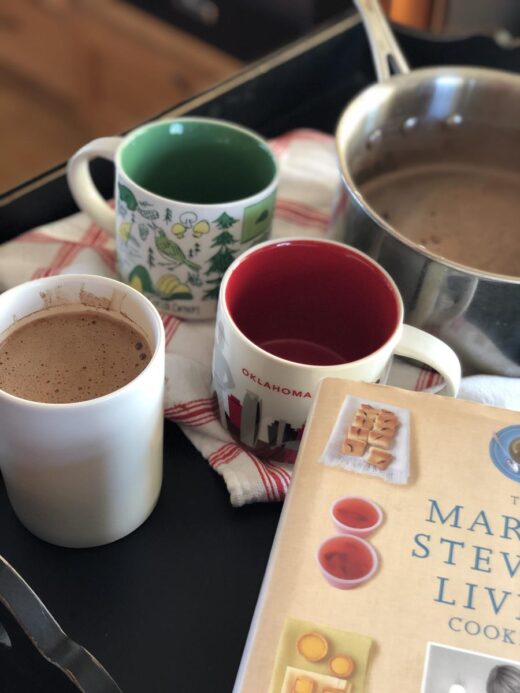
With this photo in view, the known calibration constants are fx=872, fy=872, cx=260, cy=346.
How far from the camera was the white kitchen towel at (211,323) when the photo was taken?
501 mm

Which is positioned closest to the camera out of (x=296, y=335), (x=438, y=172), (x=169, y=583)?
(x=169, y=583)

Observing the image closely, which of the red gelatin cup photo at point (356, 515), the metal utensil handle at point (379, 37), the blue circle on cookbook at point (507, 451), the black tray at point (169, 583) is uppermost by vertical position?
the metal utensil handle at point (379, 37)

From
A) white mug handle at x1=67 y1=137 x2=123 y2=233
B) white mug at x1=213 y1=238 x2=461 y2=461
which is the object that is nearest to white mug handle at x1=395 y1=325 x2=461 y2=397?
white mug at x1=213 y1=238 x2=461 y2=461

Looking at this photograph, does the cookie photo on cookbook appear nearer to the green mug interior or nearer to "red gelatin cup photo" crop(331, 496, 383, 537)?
"red gelatin cup photo" crop(331, 496, 383, 537)

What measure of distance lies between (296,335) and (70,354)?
17 centimetres

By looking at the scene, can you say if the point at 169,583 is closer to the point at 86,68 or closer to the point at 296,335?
the point at 296,335

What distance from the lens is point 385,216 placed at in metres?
0.64

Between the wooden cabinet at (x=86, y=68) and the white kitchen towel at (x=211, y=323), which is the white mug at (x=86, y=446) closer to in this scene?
the white kitchen towel at (x=211, y=323)

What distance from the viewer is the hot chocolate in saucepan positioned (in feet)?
1.42

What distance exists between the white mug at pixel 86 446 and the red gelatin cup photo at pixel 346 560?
12 cm

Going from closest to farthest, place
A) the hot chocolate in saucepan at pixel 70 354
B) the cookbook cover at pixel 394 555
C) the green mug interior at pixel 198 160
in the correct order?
the cookbook cover at pixel 394 555, the hot chocolate in saucepan at pixel 70 354, the green mug interior at pixel 198 160

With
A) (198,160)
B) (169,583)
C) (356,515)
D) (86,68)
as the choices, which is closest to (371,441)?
(356,515)

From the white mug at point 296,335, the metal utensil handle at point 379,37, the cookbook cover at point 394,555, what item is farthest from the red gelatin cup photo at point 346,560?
the metal utensil handle at point 379,37

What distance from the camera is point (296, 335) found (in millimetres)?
566
